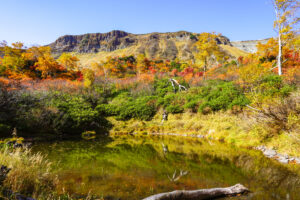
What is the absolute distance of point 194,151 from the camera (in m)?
7.97

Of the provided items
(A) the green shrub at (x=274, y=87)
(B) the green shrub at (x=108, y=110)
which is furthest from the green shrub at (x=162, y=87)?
(A) the green shrub at (x=274, y=87)

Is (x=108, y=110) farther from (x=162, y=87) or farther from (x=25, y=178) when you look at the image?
(x=25, y=178)

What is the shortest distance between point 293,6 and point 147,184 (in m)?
16.4

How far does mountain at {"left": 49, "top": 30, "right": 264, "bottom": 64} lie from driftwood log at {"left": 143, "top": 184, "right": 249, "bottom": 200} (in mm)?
79112

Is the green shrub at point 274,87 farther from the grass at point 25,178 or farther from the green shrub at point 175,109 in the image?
the grass at point 25,178

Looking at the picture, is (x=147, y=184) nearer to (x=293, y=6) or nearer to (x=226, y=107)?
(x=226, y=107)

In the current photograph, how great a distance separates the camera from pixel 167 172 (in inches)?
211

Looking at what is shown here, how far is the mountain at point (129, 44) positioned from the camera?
8550cm

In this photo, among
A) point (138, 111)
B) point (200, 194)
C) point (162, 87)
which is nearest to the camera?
point (200, 194)

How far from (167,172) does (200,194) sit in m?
1.88

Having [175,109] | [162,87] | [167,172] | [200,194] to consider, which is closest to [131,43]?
[162,87]

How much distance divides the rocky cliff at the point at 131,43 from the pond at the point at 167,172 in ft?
245

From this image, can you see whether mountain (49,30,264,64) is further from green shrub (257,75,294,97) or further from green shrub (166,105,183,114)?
green shrub (257,75,294,97)

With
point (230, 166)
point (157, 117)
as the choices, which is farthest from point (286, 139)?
point (157, 117)
